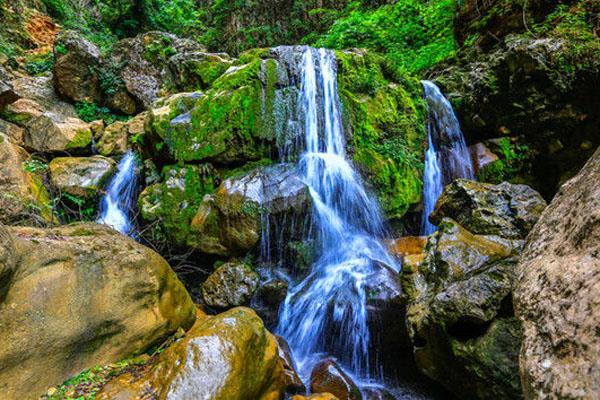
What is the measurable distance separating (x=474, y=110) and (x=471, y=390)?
6.31m

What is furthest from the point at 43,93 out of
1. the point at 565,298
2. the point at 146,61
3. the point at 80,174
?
the point at 565,298

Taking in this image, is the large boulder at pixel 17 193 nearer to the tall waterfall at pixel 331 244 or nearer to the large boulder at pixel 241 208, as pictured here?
the large boulder at pixel 241 208

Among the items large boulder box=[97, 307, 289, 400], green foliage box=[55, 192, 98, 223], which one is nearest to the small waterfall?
green foliage box=[55, 192, 98, 223]

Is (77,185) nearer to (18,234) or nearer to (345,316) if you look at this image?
(18,234)

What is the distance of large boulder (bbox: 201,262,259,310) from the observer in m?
4.56

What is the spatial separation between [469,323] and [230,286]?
3.14 m

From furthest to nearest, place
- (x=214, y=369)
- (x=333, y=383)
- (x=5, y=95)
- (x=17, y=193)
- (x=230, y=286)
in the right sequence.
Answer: (x=5, y=95) → (x=17, y=193) → (x=230, y=286) → (x=333, y=383) → (x=214, y=369)

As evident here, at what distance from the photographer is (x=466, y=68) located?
8.36 m

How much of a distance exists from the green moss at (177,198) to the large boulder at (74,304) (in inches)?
79.0

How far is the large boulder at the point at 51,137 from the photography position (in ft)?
24.3

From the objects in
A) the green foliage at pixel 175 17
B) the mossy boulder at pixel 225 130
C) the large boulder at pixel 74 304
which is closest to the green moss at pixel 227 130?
the mossy boulder at pixel 225 130

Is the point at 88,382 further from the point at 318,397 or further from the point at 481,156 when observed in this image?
the point at 481,156

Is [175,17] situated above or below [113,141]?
above

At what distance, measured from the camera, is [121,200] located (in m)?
6.74
